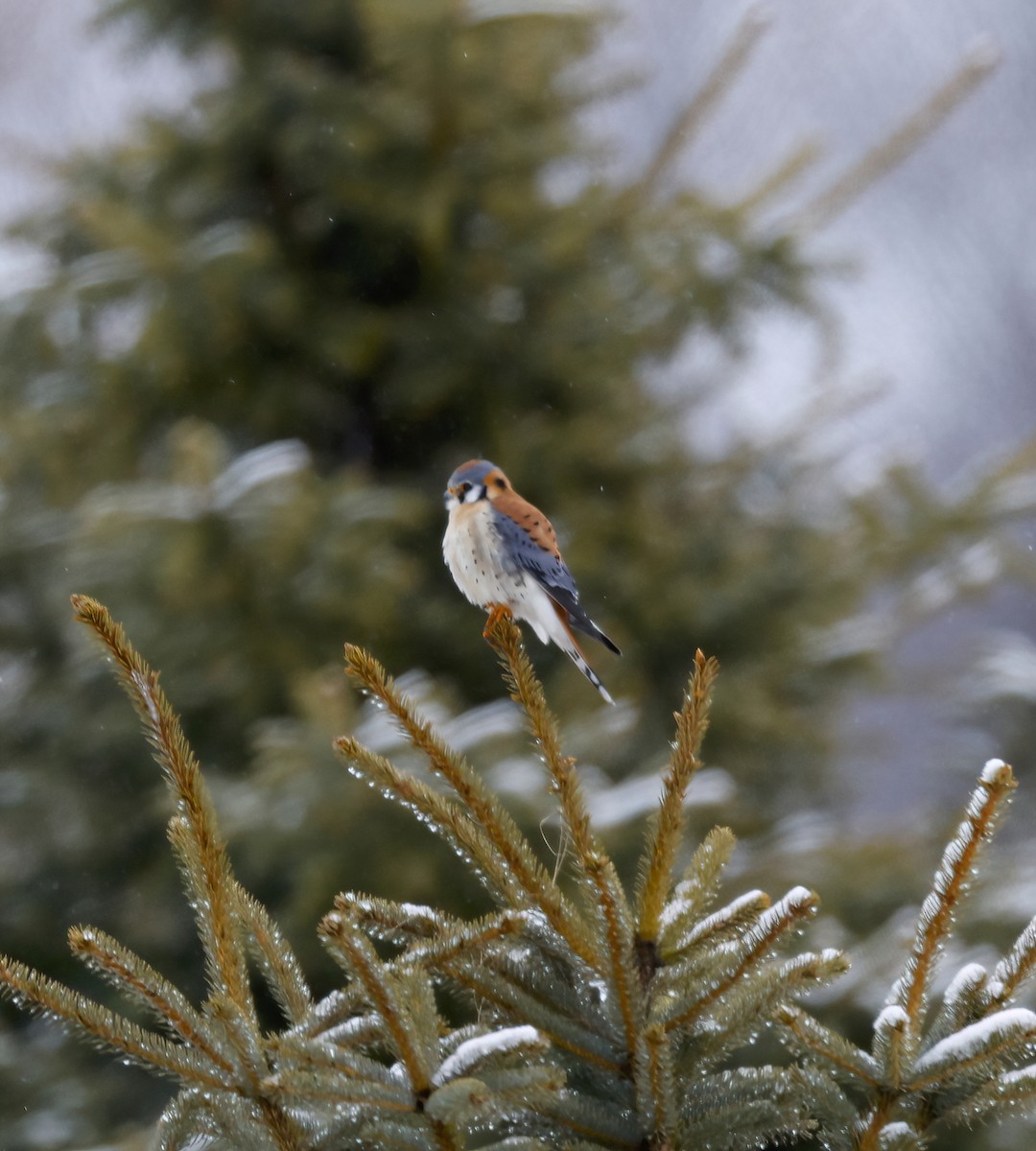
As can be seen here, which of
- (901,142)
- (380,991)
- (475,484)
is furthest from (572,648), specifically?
(901,142)

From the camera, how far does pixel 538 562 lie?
961mm

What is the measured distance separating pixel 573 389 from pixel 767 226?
2.08ft

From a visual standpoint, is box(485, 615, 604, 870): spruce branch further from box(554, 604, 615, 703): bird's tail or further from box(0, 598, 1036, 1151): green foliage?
box(554, 604, 615, 703): bird's tail

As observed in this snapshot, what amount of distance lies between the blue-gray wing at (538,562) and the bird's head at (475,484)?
0.05 metres

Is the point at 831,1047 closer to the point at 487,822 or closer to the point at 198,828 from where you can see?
the point at 487,822

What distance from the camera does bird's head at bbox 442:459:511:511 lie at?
1.03m

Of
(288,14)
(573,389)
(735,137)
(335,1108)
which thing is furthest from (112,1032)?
(735,137)

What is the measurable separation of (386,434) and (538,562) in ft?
→ 6.93

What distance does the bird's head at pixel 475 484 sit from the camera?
1032 mm

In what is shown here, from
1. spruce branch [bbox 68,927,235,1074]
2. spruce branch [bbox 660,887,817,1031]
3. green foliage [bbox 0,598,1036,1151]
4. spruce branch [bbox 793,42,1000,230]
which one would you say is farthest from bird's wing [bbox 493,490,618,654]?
spruce branch [bbox 793,42,1000,230]

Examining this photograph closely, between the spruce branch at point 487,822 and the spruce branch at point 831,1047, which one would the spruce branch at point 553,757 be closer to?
the spruce branch at point 487,822

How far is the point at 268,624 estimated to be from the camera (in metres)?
2.57

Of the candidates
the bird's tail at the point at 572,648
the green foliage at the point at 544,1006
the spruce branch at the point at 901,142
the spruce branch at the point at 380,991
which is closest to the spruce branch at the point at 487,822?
the green foliage at the point at 544,1006

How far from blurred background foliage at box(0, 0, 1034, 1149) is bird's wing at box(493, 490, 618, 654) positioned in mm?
1423
